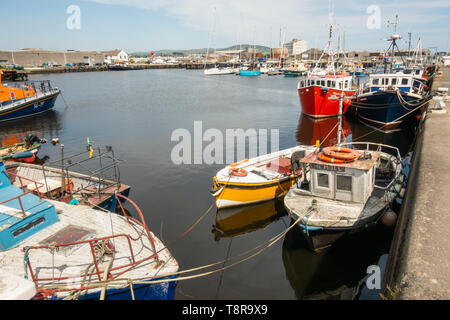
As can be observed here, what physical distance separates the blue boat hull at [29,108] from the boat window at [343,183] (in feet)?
135

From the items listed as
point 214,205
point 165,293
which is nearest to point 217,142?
point 214,205

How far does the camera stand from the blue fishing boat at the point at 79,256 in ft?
23.2

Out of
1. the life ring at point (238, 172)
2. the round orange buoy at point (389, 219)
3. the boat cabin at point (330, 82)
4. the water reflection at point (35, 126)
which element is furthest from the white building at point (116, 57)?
the round orange buoy at point (389, 219)

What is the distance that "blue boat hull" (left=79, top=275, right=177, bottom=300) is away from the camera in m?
7.03

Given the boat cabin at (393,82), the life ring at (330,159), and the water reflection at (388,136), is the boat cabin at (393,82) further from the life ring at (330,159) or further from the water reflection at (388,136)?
the life ring at (330,159)

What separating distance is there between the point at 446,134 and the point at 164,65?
530ft

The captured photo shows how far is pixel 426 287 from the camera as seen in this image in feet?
17.7

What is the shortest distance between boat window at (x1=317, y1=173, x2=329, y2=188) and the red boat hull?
81.7 feet

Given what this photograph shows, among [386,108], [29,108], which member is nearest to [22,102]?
[29,108]

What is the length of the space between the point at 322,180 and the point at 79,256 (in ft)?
29.9

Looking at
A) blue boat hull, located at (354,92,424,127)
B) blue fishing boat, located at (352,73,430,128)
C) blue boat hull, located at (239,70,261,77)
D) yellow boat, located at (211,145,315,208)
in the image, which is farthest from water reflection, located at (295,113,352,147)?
blue boat hull, located at (239,70,261,77)

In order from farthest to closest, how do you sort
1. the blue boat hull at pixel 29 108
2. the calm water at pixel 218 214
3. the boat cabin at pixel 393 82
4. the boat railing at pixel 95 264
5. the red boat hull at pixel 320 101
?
the blue boat hull at pixel 29 108
the red boat hull at pixel 320 101
the boat cabin at pixel 393 82
the calm water at pixel 218 214
the boat railing at pixel 95 264

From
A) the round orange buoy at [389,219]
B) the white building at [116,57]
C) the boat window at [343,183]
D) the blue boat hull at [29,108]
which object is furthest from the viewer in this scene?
the white building at [116,57]

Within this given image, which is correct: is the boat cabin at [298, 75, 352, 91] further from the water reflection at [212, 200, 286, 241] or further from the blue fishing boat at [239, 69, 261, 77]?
the blue fishing boat at [239, 69, 261, 77]
